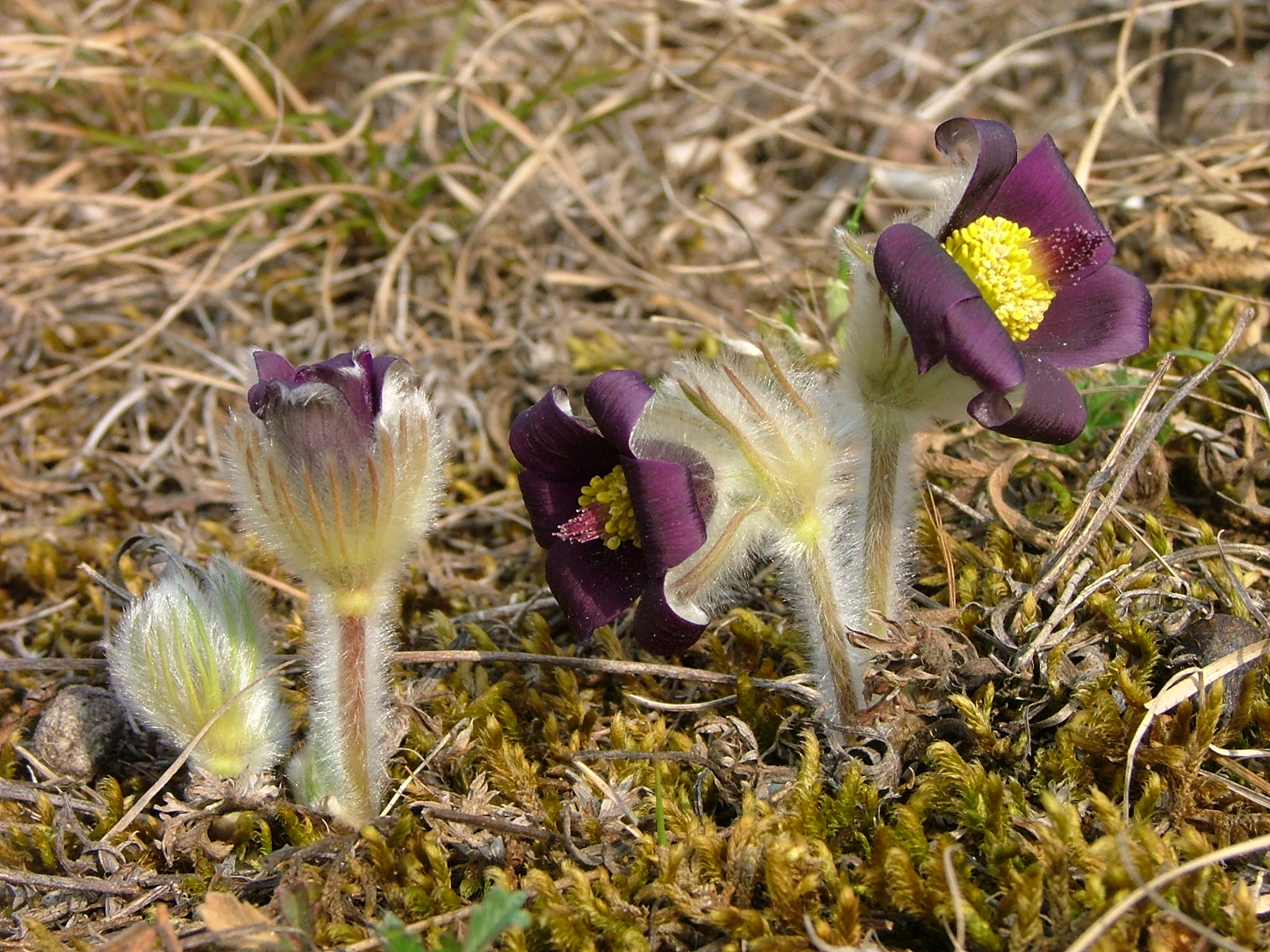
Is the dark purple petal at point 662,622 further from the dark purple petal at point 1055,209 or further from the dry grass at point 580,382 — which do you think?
the dark purple petal at point 1055,209

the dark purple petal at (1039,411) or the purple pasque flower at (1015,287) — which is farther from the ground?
the purple pasque flower at (1015,287)

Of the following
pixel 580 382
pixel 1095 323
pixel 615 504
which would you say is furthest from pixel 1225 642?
pixel 580 382

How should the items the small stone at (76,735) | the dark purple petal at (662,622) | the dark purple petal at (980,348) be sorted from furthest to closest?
1. the small stone at (76,735)
2. the dark purple petal at (662,622)
3. the dark purple petal at (980,348)

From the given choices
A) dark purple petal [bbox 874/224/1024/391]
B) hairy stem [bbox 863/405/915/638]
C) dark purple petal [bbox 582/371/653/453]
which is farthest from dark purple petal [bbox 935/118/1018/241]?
dark purple petal [bbox 582/371/653/453]

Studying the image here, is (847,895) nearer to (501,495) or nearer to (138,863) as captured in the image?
(138,863)

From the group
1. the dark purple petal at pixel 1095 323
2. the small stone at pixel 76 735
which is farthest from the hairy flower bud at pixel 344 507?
the dark purple petal at pixel 1095 323

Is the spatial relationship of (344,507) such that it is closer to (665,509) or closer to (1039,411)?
(665,509)
